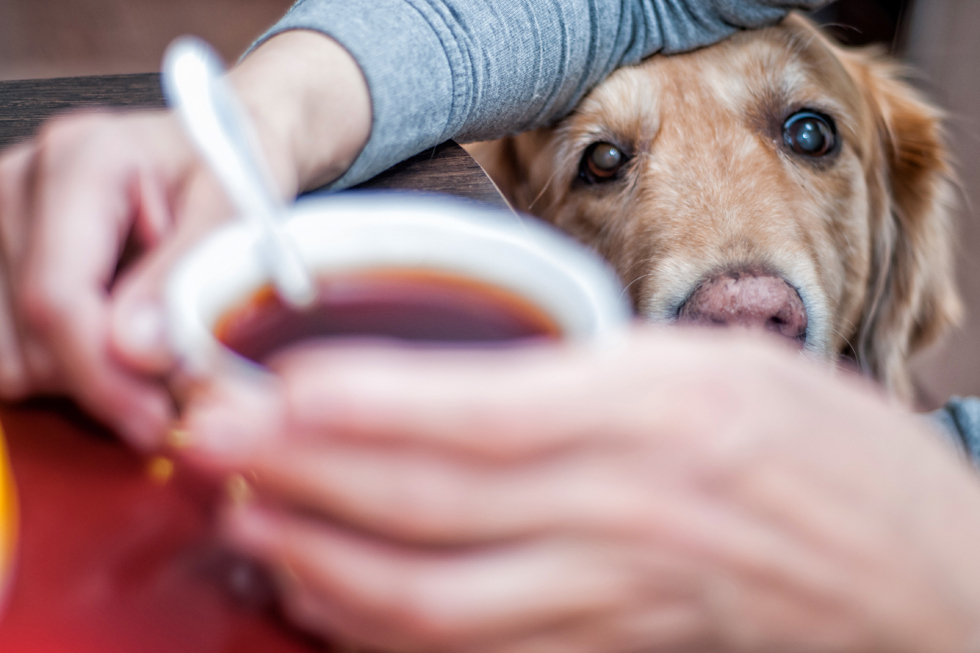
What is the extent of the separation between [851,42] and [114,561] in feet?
9.69

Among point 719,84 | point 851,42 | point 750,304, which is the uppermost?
point 719,84

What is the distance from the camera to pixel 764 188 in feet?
3.79

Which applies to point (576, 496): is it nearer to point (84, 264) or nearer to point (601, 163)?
point (84, 264)

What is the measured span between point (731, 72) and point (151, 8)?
9.79 ft

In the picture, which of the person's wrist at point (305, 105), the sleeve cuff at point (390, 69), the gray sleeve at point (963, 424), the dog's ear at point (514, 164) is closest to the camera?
the person's wrist at point (305, 105)

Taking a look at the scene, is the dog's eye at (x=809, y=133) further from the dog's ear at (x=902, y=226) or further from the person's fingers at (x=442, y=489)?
the person's fingers at (x=442, y=489)

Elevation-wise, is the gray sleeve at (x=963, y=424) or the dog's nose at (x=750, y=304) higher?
the dog's nose at (x=750, y=304)

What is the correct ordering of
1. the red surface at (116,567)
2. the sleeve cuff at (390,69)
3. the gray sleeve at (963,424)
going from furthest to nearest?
the gray sleeve at (963,424)
the sleeve cuff at (390,69)
the red surface at (116,567)

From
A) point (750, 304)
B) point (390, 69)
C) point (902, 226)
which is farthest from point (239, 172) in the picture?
point (902, 226)

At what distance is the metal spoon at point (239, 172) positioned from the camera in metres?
0.37

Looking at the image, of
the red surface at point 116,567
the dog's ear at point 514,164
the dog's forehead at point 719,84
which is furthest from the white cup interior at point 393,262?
the dog's ear at point 514,164

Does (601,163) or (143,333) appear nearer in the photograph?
(143,333)

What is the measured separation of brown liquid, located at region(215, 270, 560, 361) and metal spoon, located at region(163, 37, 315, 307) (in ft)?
0.04

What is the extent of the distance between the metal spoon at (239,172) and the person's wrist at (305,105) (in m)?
0.18
